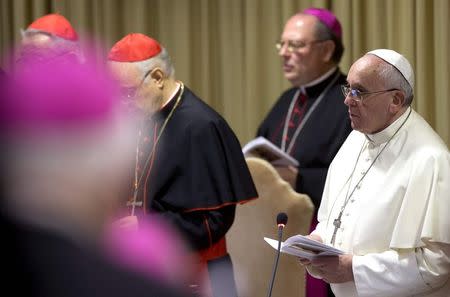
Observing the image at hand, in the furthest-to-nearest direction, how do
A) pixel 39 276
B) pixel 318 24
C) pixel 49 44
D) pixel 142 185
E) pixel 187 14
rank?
pixel 187 14 < pixel 318 24 < pixel 49 44 < pixel 142 185 < pixel 39 276

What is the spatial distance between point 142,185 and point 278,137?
156 centimetres

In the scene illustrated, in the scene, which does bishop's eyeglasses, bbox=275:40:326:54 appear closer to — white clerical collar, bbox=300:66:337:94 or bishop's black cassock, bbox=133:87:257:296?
white clerical collar, bbox=300:66:337:94

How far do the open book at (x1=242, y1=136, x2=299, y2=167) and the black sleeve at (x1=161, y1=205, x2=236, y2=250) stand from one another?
2.69 ft

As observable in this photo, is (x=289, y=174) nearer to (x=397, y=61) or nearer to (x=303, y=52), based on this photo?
(x=303, y=52)

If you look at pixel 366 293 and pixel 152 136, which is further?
pixel 152 136

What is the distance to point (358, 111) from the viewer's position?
11.3 ft

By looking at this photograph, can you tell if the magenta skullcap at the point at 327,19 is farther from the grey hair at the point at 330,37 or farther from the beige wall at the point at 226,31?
the beige wall at the point at 226,31

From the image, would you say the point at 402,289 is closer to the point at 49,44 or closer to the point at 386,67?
the point at 386,67

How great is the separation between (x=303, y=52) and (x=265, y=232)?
1.19 meters

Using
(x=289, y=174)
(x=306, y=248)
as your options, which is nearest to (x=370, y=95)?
(x=306, y=248)

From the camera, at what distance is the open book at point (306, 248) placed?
10.4 feet

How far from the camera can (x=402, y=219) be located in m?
3.27

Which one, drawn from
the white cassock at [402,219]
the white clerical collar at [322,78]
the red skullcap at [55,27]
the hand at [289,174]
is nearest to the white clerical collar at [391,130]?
the white cassock at [402,219]

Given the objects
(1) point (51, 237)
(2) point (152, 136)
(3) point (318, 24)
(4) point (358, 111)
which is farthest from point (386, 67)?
(1) point (51, 237)
